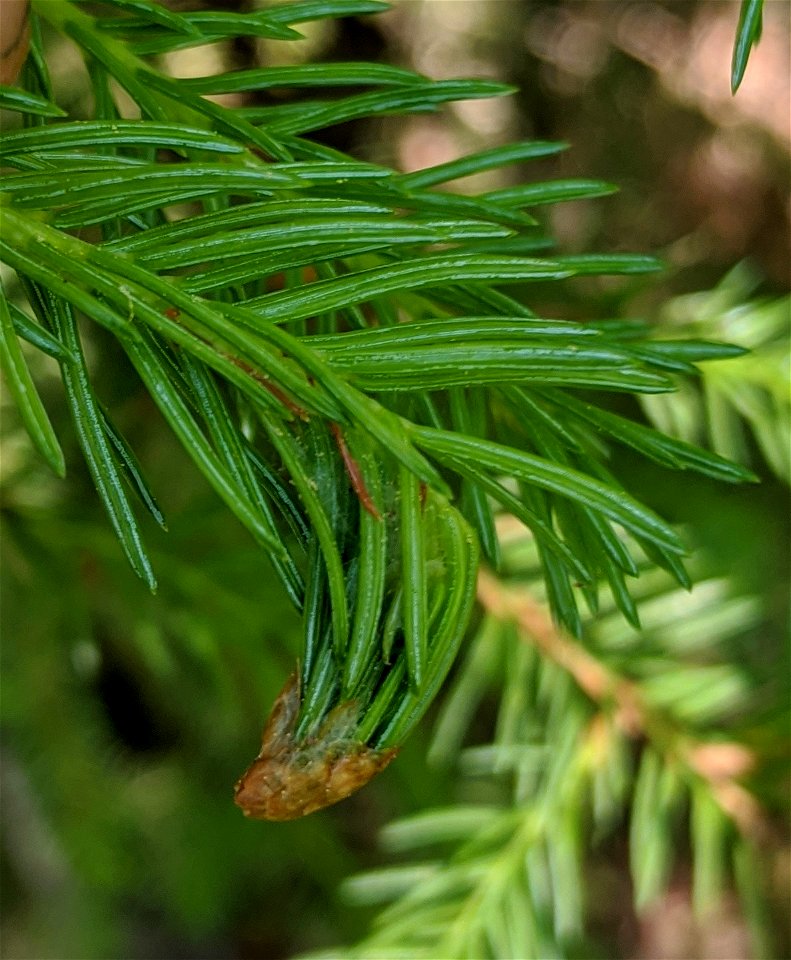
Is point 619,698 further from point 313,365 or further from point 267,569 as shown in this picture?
point 313,365

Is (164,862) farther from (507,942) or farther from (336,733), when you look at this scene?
(336,733)

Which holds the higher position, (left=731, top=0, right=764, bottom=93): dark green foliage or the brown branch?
(left=731, top=0, right=764, bottom=93): dark green foliage

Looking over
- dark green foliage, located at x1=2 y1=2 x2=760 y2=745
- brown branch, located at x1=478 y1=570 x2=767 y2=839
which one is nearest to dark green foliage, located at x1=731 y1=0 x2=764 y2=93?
dark green foliage, located at x1=2 y1=2 x2=760 y2=745

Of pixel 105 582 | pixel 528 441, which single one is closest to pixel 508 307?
pixel 528 441

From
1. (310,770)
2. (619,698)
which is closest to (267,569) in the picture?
(619,698)

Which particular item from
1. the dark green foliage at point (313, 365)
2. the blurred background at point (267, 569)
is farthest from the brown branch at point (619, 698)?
the dark green foliage at point (313, 365)

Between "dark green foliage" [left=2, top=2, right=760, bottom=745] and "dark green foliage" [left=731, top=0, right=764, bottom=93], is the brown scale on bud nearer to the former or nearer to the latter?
"dark green foliage" [left=2, top=2, right=760, bottom=745]
